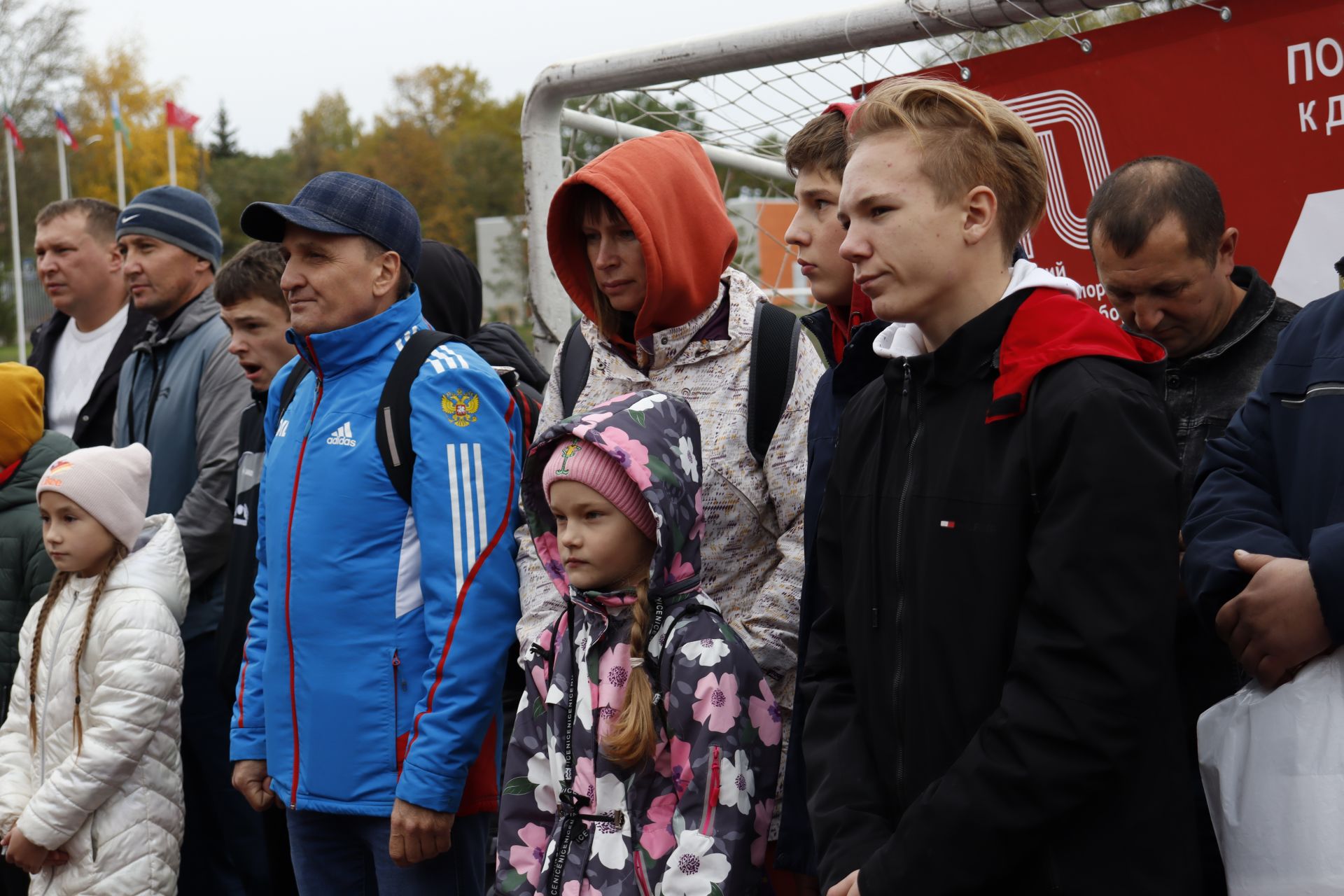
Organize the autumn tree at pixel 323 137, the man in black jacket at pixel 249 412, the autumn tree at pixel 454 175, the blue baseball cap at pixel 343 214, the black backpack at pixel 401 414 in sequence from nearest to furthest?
the black backpack at pixel 401 414 < the blue baseball cap at pixel 343 214 < the man in black jacket at pixel 249 412 < the autumn tree at pixel 454 175 < the autumn tree at pixel 323 137

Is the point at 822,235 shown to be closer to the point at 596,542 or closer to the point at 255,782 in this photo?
the point at 596,542

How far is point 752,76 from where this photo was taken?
4.73 metres

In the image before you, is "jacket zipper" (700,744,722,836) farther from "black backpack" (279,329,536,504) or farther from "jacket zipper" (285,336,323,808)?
"jacket zipper" (285,336,323,808)

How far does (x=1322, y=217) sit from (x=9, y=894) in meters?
4.79

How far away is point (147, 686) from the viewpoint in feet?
12.6

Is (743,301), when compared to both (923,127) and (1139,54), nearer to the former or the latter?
(923,127)

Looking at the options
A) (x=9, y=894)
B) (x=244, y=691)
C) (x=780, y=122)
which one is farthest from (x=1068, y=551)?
(x=9, y=894)

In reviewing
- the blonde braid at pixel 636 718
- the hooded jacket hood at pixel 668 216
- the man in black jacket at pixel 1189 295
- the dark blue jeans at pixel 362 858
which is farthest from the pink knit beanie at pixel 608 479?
the man in black jacket at pixel 1189 295

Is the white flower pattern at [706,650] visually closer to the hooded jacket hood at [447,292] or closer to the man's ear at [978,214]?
the man's ear at [978,214]

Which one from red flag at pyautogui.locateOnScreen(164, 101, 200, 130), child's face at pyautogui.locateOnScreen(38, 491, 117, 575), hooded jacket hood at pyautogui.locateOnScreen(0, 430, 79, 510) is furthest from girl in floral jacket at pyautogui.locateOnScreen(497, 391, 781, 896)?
red flag at pyautogui.locateOnScreen(164, 101, 200, 130)

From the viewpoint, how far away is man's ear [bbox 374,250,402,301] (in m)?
3.41

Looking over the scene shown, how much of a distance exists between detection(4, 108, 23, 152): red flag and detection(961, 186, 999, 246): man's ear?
1364 inches

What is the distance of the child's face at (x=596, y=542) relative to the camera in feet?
8.62

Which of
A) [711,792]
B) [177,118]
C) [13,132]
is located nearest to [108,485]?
[711,792]
